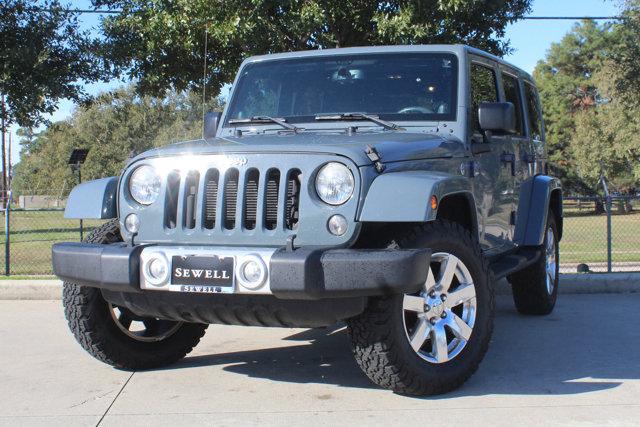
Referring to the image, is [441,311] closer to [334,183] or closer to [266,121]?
[334,183]

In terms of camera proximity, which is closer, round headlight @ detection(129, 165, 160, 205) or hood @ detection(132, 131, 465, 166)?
hood @ detection(132, 131, 465, 166)

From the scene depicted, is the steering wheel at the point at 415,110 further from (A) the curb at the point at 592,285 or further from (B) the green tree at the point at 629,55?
(B) the green tree at the point at 629,55

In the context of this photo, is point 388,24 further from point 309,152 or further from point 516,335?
point 309,152

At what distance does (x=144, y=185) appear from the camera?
4.36m

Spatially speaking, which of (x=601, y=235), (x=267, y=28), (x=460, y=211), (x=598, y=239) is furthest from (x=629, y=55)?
(x=460, y=211)

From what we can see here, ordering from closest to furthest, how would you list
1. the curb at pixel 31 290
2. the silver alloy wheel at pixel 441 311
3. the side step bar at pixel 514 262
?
A: the silver alloy wheel at pixel 441 311, the side step bar at pixel 514 262, the curb at pixel 31 290

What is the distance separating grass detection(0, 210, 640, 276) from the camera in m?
11.5

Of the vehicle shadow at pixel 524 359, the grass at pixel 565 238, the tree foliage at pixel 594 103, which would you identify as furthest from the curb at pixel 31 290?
the tree foliage at pixel 594 103

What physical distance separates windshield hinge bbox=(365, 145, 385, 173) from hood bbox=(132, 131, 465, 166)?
21mm

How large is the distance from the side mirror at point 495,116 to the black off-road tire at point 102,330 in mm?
2420

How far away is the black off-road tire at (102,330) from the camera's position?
4691 mm

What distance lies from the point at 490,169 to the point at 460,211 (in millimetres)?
735

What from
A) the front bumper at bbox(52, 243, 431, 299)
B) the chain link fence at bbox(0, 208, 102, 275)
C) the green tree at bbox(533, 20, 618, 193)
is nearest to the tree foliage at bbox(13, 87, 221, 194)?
the green tree at bbox(533, 20, 618, 193)

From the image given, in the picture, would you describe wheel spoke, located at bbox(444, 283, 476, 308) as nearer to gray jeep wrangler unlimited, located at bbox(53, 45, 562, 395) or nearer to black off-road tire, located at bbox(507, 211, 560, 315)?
gray jeep wrangler unlimited, located at bbox(53, 45, 562, 395)
